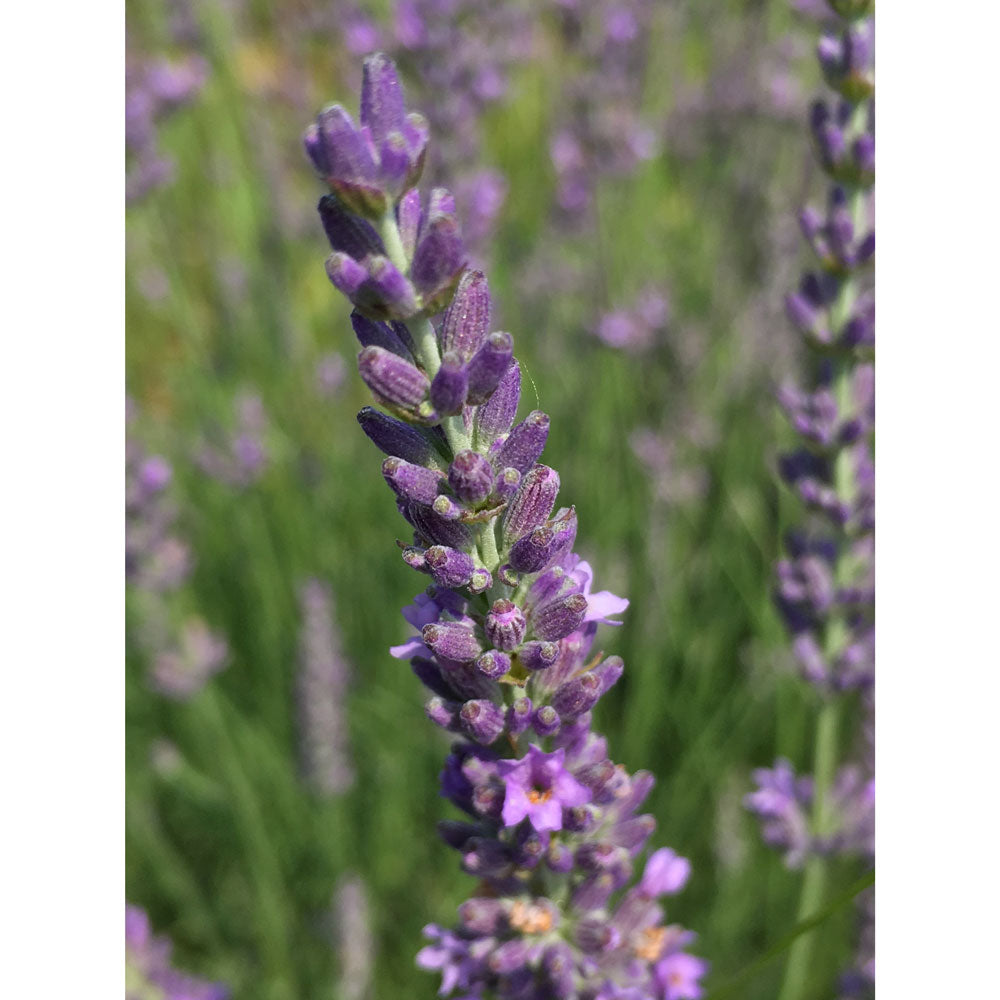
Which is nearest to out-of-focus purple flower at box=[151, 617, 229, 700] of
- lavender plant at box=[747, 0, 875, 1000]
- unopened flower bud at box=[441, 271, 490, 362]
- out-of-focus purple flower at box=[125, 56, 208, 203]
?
out-of-focus purple flower at box=[125, 56, 208, 203]

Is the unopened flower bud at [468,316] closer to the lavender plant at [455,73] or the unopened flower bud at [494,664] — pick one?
the unopened flower bud at [494,664]

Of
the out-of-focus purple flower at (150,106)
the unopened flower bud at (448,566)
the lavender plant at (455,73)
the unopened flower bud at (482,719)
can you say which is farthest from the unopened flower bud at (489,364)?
the out-of-focus purple flower at (150,106)

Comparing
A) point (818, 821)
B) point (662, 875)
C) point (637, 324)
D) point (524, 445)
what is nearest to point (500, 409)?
point (524, 445)

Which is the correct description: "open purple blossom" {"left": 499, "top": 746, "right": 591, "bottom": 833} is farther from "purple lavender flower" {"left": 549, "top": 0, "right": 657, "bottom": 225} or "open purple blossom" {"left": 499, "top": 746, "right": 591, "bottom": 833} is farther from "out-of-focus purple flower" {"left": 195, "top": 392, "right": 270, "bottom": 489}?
"purple lavender flower" {"left": 549, "top": 0, "right": 657, "bottom": 225}
